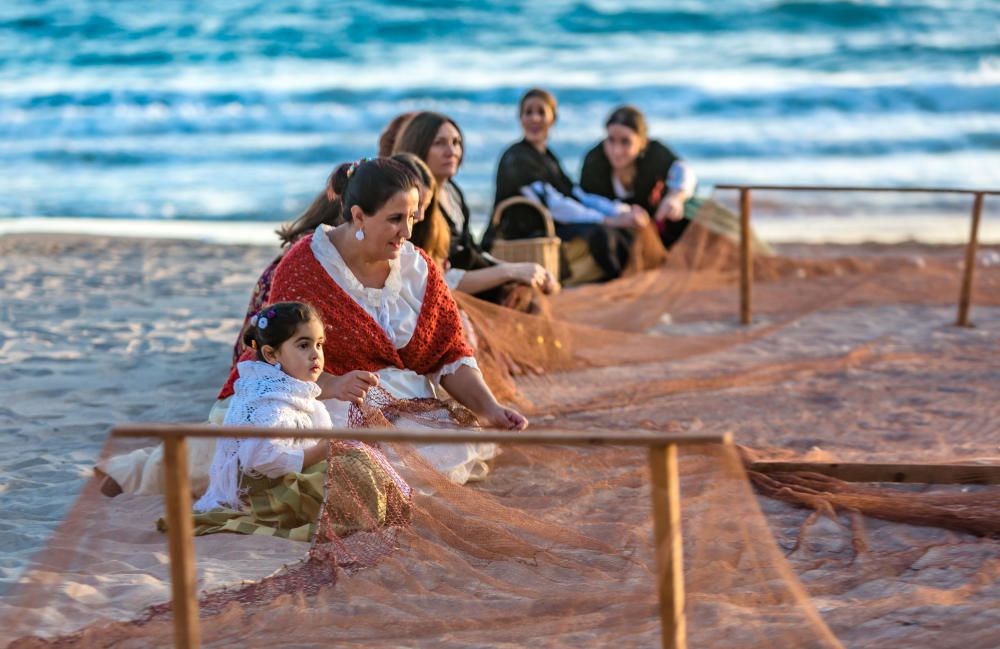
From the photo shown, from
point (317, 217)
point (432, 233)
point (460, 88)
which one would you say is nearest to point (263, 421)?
point (317, 217)

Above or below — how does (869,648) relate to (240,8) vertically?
below

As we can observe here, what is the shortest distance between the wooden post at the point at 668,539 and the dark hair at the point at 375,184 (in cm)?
186

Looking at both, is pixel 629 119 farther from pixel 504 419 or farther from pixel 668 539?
pixel 668 539

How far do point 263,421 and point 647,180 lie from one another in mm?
4939

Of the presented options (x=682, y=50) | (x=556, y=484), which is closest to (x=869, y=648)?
(x=556, y=484)

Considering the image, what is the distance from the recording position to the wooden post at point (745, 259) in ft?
23.8

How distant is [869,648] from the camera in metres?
3.08

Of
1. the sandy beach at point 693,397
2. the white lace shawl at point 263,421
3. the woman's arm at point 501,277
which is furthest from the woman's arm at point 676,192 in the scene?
the white lace shawl at point 263,421

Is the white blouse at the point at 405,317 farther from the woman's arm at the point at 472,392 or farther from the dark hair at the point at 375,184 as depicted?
the dark hair at the point at 375,184

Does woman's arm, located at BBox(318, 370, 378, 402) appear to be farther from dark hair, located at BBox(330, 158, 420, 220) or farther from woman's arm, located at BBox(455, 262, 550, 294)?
woman's arm, located at BBox(455, 262, 550, 294)

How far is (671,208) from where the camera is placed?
27.1 ft

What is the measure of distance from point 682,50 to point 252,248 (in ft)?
49.4

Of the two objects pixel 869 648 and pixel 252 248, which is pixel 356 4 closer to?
pixel 252 248

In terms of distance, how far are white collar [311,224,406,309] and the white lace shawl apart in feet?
1.51
